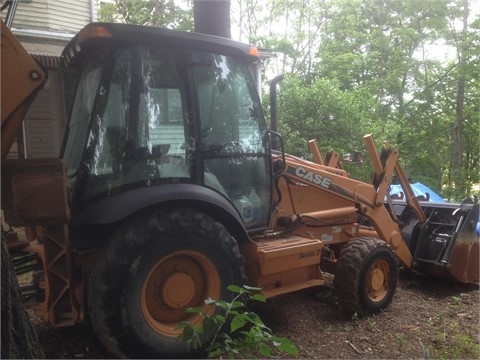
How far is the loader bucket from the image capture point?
4.91 m

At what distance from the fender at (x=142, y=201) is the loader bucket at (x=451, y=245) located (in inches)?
115

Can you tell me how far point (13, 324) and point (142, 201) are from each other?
1.05m

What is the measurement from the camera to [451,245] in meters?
4.89

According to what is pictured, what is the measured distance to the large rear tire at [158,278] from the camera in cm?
281

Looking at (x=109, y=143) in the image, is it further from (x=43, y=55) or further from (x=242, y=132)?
(x=43, y=55)

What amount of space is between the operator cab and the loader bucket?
2535 millimetres

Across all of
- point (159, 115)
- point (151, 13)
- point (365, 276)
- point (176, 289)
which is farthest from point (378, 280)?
point (151, 13)

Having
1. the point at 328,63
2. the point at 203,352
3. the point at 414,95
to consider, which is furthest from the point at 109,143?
the point at 328,63

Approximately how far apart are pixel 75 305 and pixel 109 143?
1.12 meters

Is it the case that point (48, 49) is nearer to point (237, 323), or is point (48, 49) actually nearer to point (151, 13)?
point (237, 323)

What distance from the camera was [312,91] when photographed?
455 inches

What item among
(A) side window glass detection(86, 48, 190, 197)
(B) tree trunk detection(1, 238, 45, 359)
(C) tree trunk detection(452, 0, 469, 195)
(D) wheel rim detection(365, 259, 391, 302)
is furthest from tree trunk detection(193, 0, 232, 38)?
(C) tree trunk detection(452, 0, 469, 195)

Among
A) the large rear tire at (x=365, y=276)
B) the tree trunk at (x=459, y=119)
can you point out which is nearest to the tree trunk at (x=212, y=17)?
the large rear tire at (x=365, y=276)

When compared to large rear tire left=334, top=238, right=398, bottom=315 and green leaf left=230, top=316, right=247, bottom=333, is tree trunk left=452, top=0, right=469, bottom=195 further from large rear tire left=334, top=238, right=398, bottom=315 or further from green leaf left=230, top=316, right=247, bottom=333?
green leaf left=230, top=316, right=247, bottom=333
